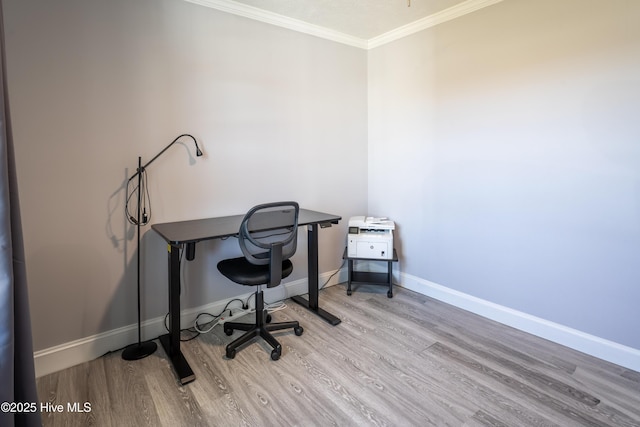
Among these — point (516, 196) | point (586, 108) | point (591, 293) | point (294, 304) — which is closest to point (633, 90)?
point (586, 108)

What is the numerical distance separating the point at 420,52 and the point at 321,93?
3.28 feet

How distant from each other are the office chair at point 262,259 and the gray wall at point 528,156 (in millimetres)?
1564

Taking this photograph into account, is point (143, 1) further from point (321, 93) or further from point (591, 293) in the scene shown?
point (591, 293)

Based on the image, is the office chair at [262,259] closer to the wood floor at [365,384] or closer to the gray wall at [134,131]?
Result: the wood floor at [365,384]

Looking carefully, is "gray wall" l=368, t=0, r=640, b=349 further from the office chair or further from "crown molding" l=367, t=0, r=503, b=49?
the office chair

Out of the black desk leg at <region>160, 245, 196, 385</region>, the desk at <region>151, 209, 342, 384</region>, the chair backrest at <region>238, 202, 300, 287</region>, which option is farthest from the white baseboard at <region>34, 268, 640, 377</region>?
the chair backrest at <region>238, 202, 300, 287</region>

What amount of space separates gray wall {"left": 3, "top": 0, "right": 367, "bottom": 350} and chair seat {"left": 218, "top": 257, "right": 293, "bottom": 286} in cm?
43

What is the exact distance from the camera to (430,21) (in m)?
2.92

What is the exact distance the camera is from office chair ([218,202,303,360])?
209 centimetres

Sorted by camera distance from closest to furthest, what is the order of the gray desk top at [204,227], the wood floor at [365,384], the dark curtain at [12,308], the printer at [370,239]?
the dark curtain at [12,308] → the wood floor at [365,384] → the gray desk top at [204,227] → the printer at [370,239]

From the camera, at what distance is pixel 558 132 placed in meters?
2.28

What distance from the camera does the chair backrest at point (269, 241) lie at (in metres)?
2.08

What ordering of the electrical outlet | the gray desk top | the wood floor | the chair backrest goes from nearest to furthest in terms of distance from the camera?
1. the wood floor
2. the gray desk top
3. the chair backrest
4. the electrical outlet

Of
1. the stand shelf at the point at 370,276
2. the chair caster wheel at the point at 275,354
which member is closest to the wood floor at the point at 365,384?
the chair caster wheel at the point at 275,354
